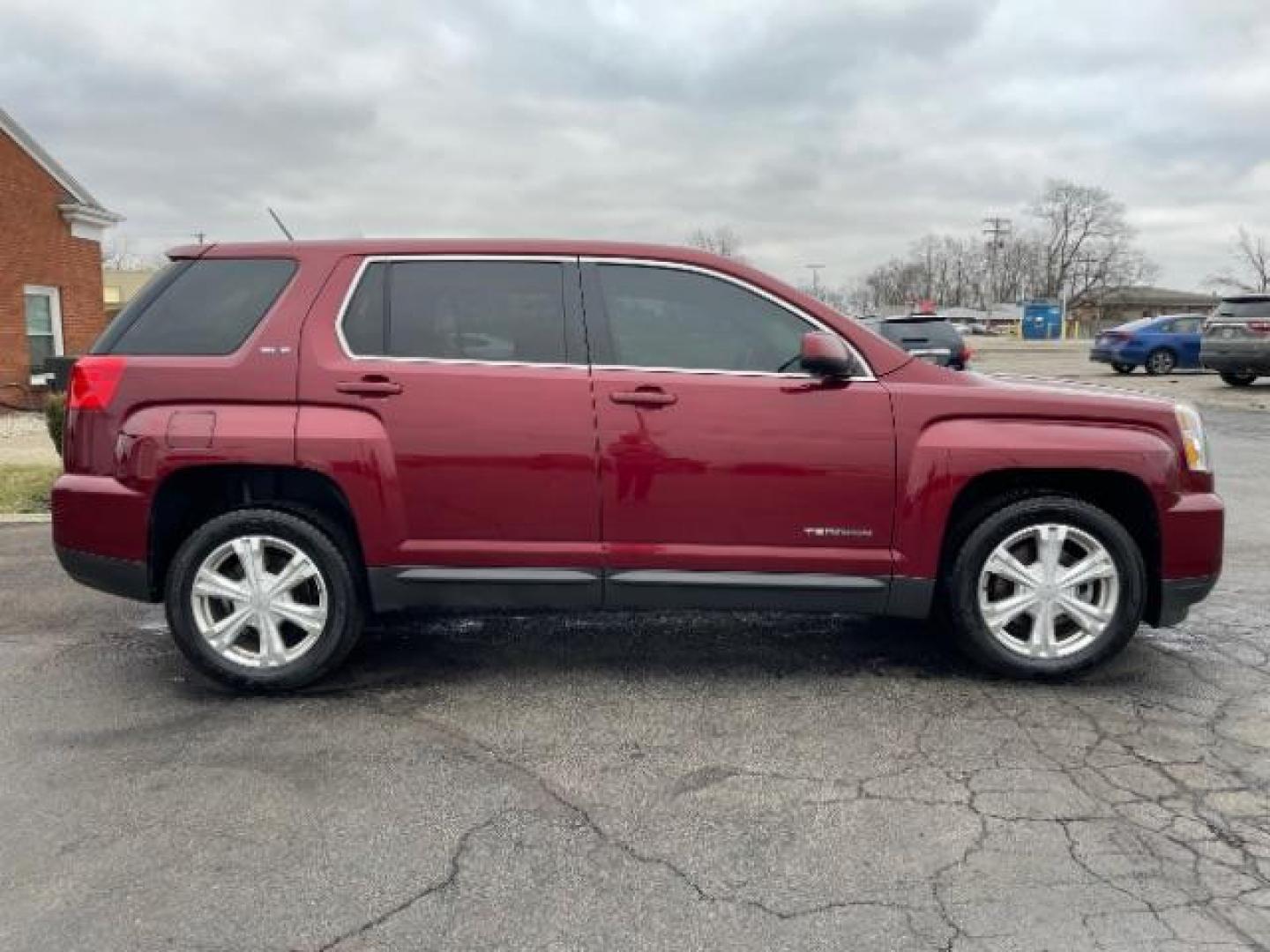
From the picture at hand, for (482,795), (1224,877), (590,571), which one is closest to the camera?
(1224,877)

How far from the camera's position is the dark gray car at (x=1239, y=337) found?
18.4 meters

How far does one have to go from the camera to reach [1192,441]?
13.8 feet

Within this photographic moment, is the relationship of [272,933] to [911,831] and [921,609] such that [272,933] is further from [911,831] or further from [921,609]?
[921,609]

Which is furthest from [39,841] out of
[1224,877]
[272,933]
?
[1224,877]

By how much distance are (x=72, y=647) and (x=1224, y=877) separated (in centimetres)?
479

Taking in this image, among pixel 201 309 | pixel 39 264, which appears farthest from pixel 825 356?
pixel 39 264

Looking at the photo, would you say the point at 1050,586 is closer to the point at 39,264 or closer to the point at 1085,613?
the point at 1085,613

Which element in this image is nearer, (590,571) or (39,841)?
(39,841)

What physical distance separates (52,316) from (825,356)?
59.7 ft

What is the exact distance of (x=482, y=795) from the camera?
3.29 m

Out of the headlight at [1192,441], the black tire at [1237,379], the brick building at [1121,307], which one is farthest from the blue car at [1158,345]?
the brick building at [1121,307]

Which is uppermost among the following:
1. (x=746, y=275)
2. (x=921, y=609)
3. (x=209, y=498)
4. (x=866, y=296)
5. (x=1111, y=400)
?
(x=866, y=296)

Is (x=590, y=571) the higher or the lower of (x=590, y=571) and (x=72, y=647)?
the higher

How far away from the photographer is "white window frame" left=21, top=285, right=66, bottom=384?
1727 centimetres
